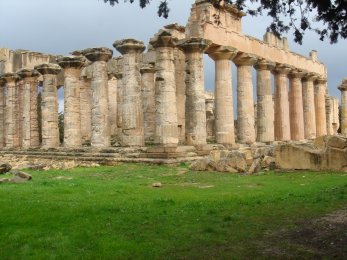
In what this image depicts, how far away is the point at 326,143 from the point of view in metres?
17.5

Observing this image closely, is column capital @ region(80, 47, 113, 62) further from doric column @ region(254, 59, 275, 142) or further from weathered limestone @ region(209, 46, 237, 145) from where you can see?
doric column @ region(254, 59, 275, 142)

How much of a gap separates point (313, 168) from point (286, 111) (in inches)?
598

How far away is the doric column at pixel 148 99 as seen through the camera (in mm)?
29047

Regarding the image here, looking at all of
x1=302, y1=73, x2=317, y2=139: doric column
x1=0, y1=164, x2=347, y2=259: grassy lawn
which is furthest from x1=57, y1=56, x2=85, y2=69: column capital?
x1=302, y1=73, x2=317, y2=139: doric column

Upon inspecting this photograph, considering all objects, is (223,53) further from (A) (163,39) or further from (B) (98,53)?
(B) (98,53)

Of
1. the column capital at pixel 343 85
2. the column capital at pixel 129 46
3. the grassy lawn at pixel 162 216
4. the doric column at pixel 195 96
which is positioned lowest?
the grassy lawn at pixel 162 216

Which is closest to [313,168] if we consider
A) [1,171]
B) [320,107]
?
[1,171]

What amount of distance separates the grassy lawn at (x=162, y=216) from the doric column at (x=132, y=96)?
9167 mm

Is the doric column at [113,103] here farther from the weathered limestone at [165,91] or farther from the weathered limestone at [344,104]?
the weathered limestone at [344,104]


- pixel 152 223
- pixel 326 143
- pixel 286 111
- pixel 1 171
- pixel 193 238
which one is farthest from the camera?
pixel 286 111

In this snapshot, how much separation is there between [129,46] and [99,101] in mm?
3932

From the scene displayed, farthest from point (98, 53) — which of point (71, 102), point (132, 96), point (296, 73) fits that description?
point (296, 73)

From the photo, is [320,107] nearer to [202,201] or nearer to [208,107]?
[208,107]

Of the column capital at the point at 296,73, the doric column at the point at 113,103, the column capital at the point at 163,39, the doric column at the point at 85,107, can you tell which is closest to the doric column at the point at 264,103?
the column capital at the point at 296,73
